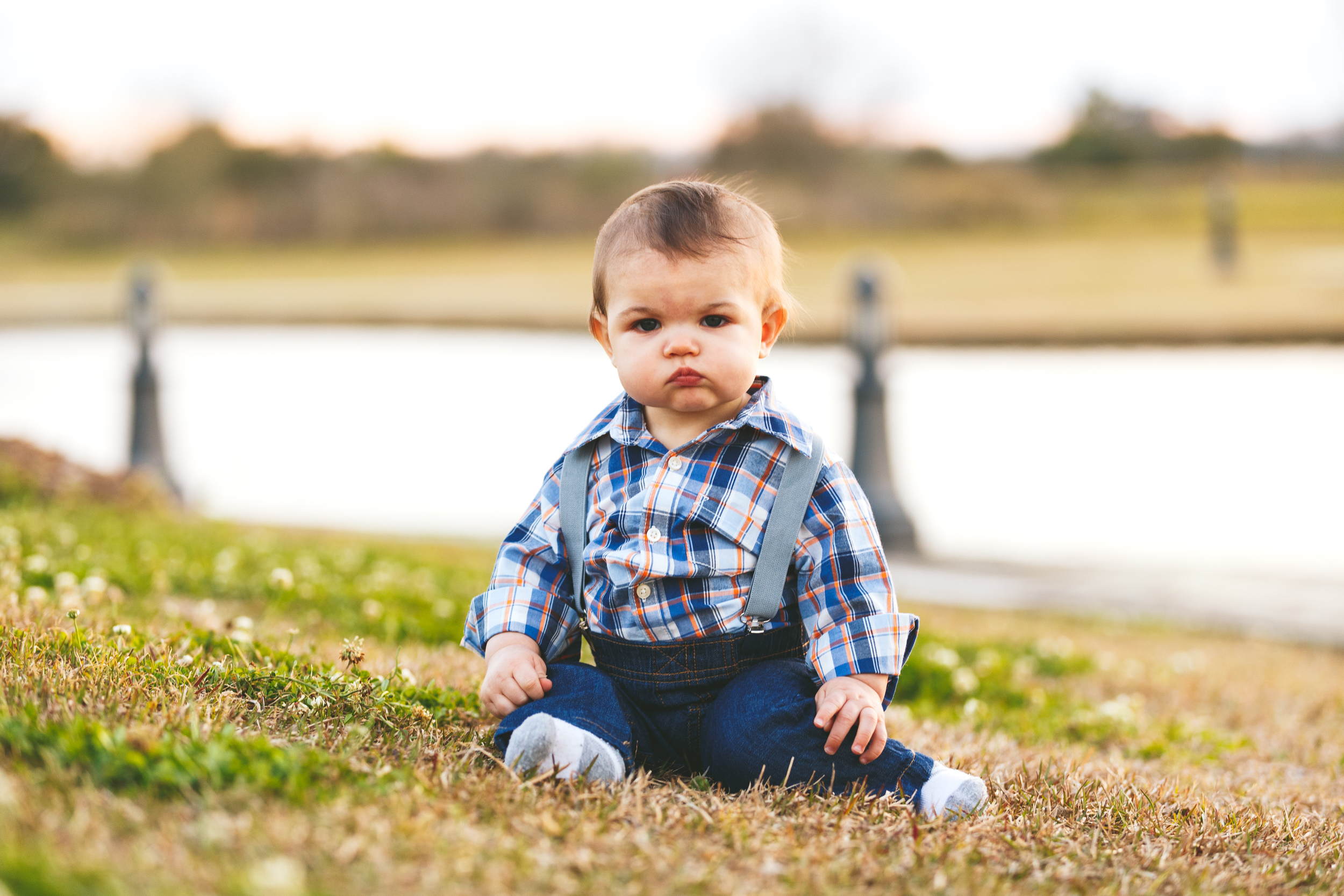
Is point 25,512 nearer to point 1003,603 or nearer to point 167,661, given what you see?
point 167,661

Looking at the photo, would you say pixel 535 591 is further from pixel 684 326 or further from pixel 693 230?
pixel 693 230

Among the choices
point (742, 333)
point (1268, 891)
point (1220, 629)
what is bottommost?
point (1220, 629)

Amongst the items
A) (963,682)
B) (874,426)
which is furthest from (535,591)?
(874,426)

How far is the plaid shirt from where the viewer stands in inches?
98.3

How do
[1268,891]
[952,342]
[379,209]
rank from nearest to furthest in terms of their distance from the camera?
[1268,891] < [952,342] < [379,209]

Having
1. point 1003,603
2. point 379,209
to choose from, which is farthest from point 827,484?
point 379,209

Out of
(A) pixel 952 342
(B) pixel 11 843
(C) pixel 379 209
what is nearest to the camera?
(B) pixel 11 843

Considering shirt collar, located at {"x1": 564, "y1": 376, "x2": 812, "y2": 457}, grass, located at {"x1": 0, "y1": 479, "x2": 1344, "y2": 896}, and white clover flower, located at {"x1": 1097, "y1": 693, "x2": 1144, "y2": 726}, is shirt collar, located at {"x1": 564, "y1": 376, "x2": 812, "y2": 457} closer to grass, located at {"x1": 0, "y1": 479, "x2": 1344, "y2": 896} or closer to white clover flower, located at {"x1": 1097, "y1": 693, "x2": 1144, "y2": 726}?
grass, located at {"x1": 0, "y1": 479, "x2": 1344, "y2": 896}

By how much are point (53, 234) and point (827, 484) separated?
168 feet

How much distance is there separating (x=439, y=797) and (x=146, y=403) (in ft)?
32.5

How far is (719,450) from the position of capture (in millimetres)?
2613

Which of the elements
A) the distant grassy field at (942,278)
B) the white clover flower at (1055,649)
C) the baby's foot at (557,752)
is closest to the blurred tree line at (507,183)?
the distant grassy field at (942,278)

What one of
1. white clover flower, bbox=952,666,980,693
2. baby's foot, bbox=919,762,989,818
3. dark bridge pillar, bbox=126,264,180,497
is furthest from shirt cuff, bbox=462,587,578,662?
dark bridge pillar, bbox=126,264,180,497

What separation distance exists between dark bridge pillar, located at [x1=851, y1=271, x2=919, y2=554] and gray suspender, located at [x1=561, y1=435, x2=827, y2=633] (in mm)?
6809
